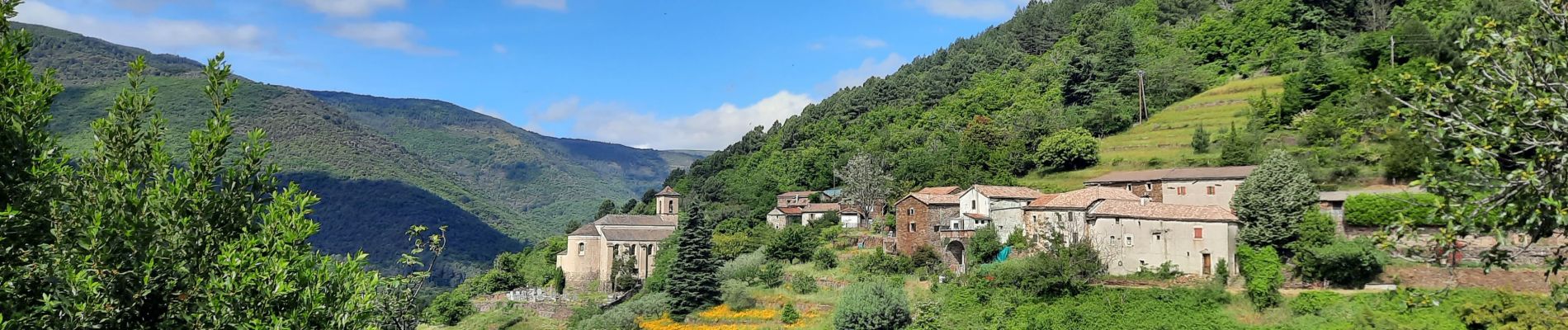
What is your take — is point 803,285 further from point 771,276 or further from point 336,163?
point 336,163

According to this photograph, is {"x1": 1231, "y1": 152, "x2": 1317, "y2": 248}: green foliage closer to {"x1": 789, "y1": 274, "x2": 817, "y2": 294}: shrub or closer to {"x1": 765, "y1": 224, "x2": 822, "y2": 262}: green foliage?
{"x1": 789, "y1": 274, "x2": 817, "y2": 294}: shrub

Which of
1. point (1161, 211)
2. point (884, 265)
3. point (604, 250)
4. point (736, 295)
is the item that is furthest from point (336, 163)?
point (1161, 211)

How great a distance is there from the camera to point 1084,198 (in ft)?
131

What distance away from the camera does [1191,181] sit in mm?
42625

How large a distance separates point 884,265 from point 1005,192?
8.69 metres

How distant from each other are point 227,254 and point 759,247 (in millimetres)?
47324

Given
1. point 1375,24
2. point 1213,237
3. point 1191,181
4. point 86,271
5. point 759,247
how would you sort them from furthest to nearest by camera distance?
1. point 1375,24
2. point 759,247
3. point 1191,181
4. point 1213,237
5. point 86,271

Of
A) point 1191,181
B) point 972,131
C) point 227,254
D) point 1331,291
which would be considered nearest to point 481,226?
point 972,131

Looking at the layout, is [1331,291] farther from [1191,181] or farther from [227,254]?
[227,254]

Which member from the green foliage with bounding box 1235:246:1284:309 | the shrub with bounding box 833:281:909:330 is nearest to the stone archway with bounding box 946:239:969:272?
the shrub with bounding box 833:281:909:330

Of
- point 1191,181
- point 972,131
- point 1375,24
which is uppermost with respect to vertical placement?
point 1375,24

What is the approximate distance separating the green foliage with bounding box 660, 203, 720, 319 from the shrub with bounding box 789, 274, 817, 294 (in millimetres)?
3728

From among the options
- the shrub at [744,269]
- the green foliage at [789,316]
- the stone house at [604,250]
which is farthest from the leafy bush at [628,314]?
the stone house at [604,250]

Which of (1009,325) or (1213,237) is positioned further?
(1213,237)
